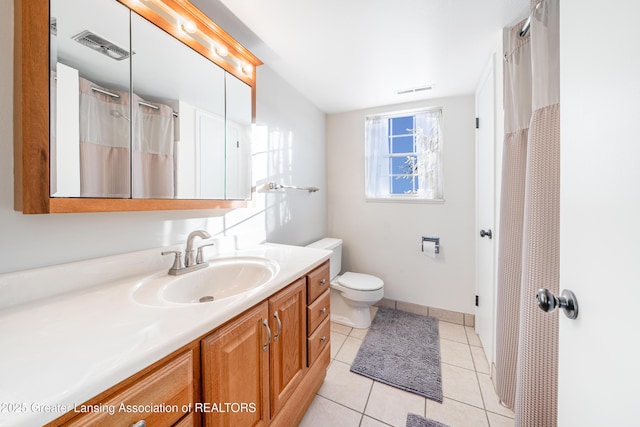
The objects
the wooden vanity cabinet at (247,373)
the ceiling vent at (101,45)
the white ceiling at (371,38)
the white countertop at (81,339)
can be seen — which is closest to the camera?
the white countertop at (81,339)

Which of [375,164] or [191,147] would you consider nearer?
[191,147]

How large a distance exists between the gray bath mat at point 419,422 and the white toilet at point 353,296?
0.87 meters

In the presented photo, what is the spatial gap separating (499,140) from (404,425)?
174 cm

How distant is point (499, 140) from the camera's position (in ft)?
4.90

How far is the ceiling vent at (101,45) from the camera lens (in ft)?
2.73

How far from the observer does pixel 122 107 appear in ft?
3.07

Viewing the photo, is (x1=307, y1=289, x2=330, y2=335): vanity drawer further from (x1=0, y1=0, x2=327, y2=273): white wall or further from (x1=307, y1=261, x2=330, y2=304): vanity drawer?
(x1=0, y1=0, x2=327, y2=273): white wall

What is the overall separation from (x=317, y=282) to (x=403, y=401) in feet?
2.96

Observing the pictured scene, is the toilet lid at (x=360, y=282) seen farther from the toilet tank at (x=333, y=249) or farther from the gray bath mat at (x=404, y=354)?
the gray bath mat at (x=404, y=354)
